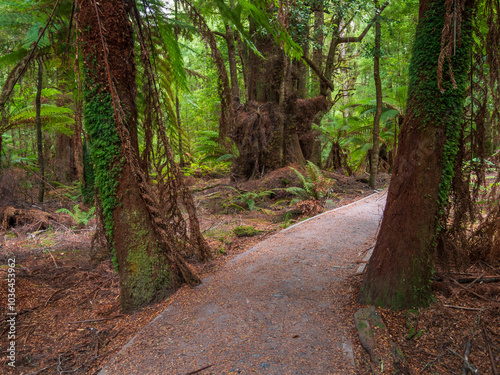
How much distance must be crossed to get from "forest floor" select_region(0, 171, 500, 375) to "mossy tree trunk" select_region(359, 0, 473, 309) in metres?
0.32

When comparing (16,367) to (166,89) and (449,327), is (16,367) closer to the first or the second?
(166,89)

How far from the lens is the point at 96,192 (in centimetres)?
368

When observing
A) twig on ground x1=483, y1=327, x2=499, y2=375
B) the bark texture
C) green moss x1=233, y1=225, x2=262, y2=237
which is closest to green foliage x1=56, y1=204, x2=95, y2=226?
green moss x1=233, y1=225, x2=262, y2=237

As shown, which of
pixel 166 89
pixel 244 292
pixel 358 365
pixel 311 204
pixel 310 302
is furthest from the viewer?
pixel 311 204

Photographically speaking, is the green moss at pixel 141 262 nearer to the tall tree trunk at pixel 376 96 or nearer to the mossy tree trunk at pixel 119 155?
the mossy tree trunk at pixel 119 155

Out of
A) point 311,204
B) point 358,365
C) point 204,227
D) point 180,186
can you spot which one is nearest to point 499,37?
point 358,365

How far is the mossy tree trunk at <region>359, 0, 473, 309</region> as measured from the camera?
9.32ft

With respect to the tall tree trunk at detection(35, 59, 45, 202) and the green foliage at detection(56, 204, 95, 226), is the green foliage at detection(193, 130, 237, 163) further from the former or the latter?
the green foliage at detection(56, 204, 95, 226)

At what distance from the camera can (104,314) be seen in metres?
3.81

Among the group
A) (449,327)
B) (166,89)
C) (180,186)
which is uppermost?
(166,89)

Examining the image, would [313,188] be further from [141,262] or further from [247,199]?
[141,262]

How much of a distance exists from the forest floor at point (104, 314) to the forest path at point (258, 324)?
20 cm

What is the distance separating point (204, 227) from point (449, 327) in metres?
5.62

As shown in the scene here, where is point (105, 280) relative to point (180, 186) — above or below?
below
